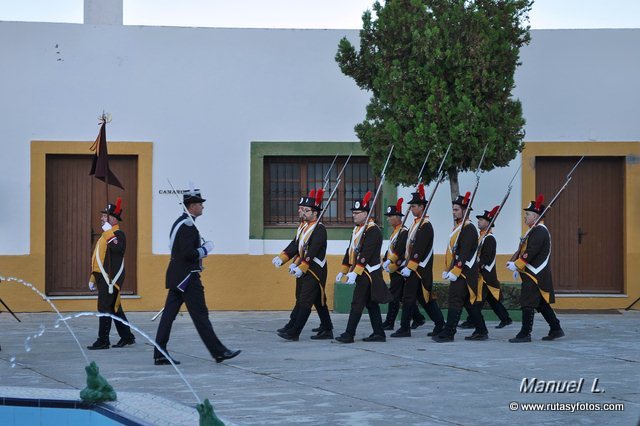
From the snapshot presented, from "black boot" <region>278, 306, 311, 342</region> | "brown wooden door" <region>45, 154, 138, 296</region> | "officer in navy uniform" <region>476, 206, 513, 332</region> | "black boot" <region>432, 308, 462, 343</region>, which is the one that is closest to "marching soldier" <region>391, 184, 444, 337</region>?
"black boot" <region>432, 308, 462, 343</region>

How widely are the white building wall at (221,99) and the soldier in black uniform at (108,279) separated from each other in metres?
4.75

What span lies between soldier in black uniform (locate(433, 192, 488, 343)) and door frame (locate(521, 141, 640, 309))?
4.58 m

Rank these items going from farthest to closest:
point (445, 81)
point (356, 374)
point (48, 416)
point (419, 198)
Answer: point (445, 81), point (419, 198), point (356, 374), point (48, 416)

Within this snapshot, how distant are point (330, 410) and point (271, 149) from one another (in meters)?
9.65

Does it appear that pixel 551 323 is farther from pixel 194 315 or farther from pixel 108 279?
pixel 108 279

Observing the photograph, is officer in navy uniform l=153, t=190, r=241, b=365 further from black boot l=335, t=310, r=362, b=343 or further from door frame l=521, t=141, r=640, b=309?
door frame l=521, t=141, r=640, b=309

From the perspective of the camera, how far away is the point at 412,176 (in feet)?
50.9

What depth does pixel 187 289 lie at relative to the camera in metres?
11.2

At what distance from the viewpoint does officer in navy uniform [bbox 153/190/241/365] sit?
A: 11.2m

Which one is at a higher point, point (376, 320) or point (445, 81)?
point (445, 81)

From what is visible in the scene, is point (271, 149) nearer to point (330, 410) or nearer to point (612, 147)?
point (612, 147)

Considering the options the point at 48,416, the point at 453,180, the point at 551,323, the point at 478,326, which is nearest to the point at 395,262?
the point at 478,326

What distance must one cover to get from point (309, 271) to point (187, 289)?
2430 mm

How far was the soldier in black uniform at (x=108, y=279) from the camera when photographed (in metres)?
12.6
